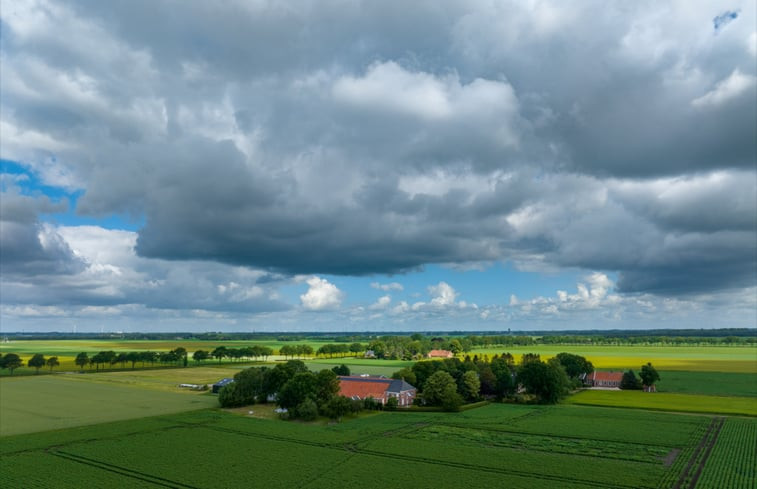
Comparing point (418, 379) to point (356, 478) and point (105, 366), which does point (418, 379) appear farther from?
point (105, 366)

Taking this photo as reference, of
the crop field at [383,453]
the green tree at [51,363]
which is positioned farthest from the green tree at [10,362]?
the crop field at [383,453]

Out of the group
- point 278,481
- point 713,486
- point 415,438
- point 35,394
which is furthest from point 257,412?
point 713,486

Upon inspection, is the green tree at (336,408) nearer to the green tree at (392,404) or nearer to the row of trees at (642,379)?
the green tree at (392,404)

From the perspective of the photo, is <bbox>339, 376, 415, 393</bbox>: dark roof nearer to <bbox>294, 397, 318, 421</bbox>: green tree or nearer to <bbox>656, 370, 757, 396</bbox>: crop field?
<bbox>294, 397, 318, 421</bbox>: green tree

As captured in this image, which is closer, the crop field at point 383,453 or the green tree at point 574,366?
the crop field at point 383,453

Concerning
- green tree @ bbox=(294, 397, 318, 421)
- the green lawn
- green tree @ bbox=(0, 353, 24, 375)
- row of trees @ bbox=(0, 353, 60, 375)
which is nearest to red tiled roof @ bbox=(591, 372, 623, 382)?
green tree @ bbox=(294, 397, 318, 421)
